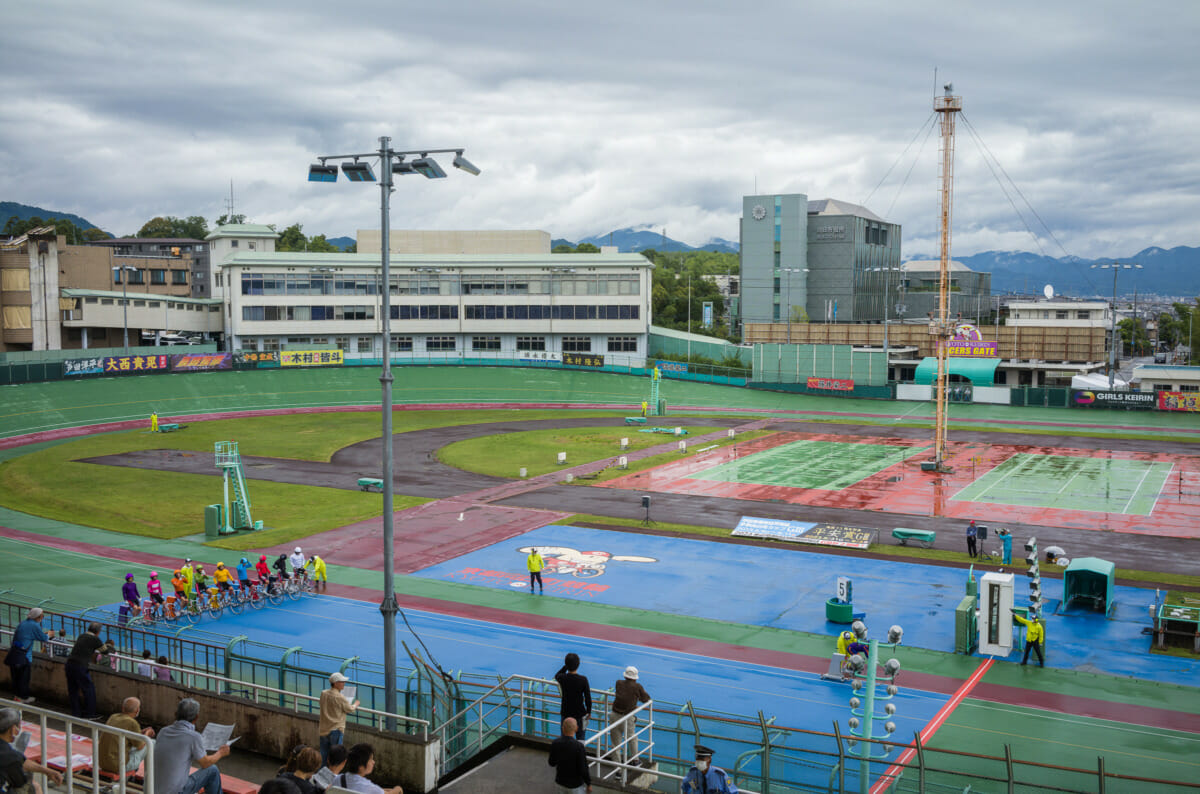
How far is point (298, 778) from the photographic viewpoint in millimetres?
10156

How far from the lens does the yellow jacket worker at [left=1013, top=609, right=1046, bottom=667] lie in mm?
26281

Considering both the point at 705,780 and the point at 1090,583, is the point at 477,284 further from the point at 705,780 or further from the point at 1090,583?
the point at 705,780

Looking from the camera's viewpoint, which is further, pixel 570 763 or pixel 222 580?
pixel 222 580

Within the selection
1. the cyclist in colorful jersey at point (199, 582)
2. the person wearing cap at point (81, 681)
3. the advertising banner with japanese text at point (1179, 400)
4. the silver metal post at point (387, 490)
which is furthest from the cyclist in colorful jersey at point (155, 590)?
the advertising banner with japanese text at point (1179, 400)

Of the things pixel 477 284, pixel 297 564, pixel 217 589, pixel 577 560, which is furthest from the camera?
pixel 477 284

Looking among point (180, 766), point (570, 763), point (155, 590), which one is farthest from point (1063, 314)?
point (180, 766)

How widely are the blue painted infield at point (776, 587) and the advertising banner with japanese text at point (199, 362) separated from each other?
6908cm

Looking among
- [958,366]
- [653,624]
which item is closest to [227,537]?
[653,624]

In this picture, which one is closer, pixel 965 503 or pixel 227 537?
pixel 227 537

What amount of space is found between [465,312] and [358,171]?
328ft

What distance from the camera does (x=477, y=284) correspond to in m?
117

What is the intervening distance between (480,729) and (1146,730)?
15966 mm

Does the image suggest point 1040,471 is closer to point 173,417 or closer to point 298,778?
point 298,778

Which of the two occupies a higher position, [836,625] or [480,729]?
[480,729]
